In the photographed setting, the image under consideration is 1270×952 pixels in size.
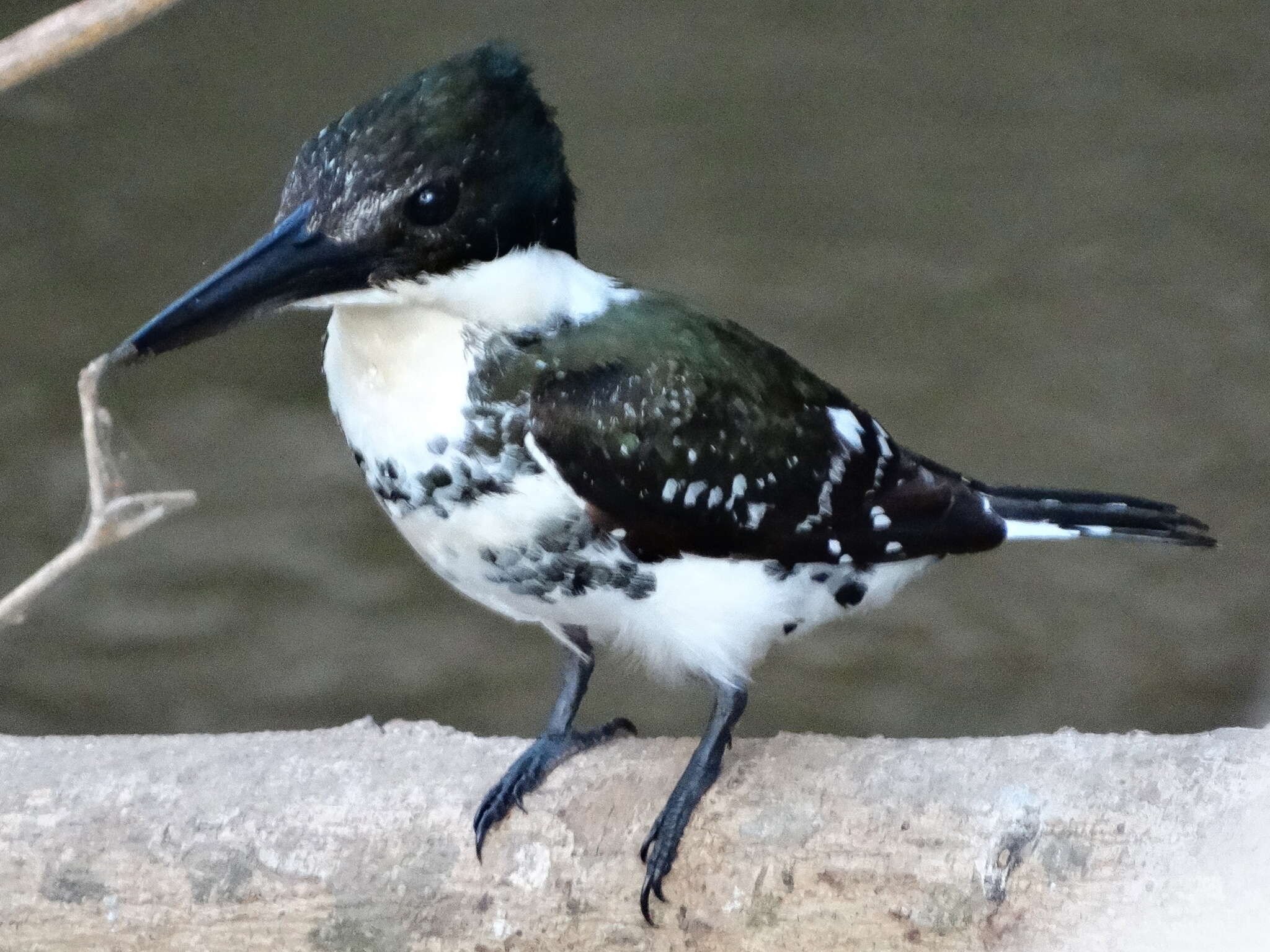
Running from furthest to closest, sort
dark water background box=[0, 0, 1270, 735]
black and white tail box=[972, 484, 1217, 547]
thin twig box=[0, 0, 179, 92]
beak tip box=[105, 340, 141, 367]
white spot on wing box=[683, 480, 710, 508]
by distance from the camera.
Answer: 1. dark water background box=[0, 0, 1270, 735]
2. black and white tail box=[972, 484, 1217, 547]
3. white spot on wing box=[683, 480, 710, 508]
4. beak tip box=[105, 340, 141, 367]
5. thin twig box=[0, 0, 179, 92]

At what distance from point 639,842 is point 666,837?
29 millimetres

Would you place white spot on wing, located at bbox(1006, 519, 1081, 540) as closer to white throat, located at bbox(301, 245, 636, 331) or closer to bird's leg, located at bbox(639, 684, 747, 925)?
bird's leg, located at bbox(639, 684, 747, 925)

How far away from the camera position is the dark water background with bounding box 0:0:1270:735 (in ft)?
8.90

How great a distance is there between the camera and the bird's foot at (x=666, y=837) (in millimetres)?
1281

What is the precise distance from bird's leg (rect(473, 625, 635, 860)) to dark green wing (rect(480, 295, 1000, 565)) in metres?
0.22

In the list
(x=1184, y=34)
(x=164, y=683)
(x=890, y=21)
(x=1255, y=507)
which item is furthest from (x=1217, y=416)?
(x=164, y=683)

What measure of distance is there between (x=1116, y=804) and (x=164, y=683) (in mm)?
1964

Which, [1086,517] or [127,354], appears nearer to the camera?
[127,354]

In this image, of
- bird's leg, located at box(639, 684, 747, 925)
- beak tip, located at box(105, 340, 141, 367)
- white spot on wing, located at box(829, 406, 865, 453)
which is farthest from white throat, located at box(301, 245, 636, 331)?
bird's leg, located at box(639, 684, 747, 925)

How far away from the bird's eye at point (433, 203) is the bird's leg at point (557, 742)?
476mm

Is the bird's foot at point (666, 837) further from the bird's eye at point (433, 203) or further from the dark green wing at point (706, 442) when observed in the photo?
the bird's eye at point (433, 203)

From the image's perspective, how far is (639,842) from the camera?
4.30 feet

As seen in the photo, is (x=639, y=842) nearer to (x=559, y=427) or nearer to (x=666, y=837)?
(x=666, y=837)

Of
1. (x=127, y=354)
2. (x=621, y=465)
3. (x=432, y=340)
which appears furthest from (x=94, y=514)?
(x=621, y=465)
